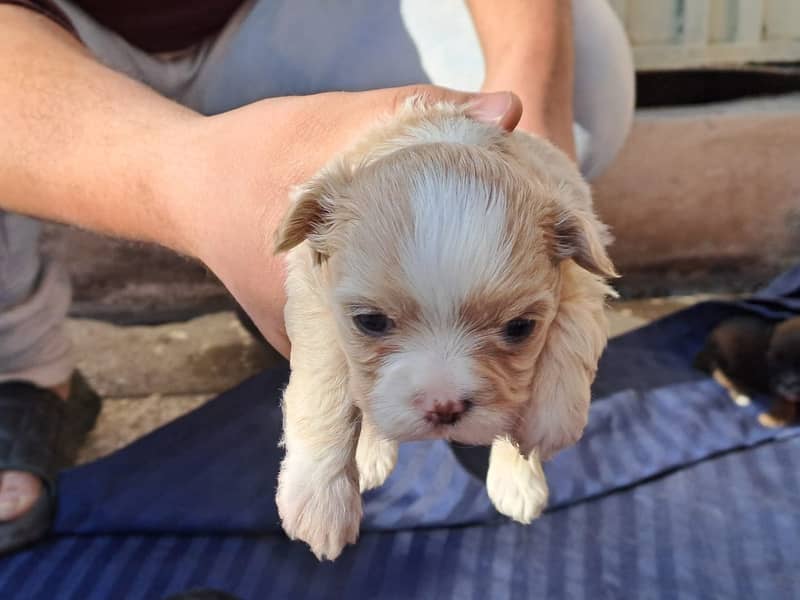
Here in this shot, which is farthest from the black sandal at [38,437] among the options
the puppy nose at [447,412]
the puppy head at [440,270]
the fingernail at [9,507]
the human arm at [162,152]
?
the puppy nose at [447,412]

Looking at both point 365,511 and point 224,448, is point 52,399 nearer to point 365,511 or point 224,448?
point 224,448

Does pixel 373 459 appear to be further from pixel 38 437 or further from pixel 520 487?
pixel 38 437

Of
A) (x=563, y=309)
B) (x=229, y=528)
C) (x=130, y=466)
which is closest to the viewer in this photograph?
(x=563, y=309)

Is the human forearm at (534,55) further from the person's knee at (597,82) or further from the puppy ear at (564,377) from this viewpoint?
the puppy ear at (564,377)

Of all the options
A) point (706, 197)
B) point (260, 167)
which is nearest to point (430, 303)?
point (260, 167)


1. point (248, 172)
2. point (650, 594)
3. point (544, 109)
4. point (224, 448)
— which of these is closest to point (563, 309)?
point (248, 172)

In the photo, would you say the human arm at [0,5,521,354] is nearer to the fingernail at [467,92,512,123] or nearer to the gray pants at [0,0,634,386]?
the fingernail at [467,92,512,123]

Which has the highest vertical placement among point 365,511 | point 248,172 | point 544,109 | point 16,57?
point 16,57
